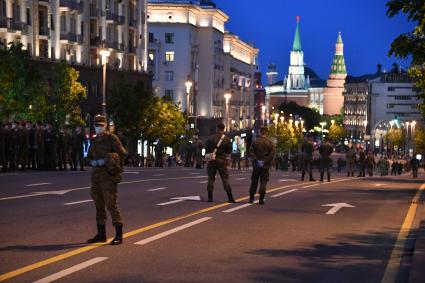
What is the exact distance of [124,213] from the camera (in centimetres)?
2075

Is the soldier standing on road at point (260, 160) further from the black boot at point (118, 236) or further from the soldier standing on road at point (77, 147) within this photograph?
Answer: the soldier standing on road at point (77, 147)

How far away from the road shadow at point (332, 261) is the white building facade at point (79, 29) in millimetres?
54719

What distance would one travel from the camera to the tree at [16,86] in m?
53.2

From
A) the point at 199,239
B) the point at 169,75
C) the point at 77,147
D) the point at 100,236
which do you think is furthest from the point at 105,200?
the point at 169,75

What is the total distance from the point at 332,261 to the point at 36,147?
27359 mm

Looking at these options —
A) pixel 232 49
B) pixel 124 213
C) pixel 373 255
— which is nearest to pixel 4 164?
pixel 124 213

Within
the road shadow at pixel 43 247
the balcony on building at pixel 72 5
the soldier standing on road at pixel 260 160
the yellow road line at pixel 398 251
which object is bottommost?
the yellow road line at pixel 398 251

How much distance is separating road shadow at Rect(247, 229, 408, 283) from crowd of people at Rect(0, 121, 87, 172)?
23186 millimetres

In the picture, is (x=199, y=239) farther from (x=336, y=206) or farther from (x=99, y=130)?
(x=336, y=206)

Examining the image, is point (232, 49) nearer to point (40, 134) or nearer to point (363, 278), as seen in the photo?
point (40, 134)

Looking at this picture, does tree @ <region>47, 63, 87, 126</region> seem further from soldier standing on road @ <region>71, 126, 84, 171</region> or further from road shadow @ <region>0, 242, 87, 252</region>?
road shadow @ <region>0, 242, 87, 252</region>

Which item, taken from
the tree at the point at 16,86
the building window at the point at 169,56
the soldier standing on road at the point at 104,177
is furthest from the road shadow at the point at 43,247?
the building window at the point at 169,56

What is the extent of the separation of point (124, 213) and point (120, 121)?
2421 inches

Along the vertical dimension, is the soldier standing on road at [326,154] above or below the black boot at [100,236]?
above
